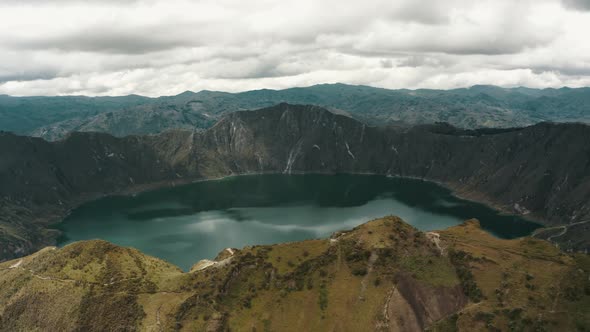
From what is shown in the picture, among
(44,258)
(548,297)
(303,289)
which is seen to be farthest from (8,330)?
(548,297)

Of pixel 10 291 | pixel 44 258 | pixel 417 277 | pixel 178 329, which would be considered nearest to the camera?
pixel 178 329

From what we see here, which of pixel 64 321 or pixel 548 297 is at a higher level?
pixel 548 297

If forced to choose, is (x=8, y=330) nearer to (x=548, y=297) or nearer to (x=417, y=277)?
(x=417, y=277)

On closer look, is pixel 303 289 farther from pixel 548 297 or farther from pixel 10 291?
pixel 10 291

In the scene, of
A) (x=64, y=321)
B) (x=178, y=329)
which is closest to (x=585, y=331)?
(x=178, y=329)

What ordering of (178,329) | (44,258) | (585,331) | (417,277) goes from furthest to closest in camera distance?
1. (44,258)
2. (417,277)
3. (178,329)
4. (585,331)

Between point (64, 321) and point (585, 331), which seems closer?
point (585, 331)
